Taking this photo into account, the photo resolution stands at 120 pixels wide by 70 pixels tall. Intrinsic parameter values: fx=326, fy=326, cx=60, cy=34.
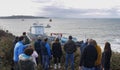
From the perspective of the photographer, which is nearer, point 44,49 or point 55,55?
point 44,49

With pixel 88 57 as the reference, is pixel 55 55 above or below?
below

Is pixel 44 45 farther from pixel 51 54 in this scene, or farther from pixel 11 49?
pixel 11 49

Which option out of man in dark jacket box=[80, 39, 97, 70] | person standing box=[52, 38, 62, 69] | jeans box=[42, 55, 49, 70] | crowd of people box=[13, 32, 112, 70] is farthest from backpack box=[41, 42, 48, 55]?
man in dark jacket box=[80, 39, 97, 70]

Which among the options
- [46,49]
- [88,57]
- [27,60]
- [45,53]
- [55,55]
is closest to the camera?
[27,60]

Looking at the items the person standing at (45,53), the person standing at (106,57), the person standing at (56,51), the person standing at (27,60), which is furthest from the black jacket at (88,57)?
the person standing at (56,51)

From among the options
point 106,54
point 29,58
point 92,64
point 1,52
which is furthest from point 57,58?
point 29,58

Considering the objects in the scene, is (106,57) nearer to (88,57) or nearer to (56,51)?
(88,57)

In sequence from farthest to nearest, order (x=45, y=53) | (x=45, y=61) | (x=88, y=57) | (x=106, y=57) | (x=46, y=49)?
(x=45, y=61)
(x=45, y=53)
(x=46, y=49)
(x=106, y=57)
(x=88, y=57)

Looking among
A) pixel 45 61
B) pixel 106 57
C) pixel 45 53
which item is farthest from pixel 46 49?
pixel 106 57

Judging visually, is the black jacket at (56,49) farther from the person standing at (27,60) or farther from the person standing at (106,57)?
the person standing at (27,60)

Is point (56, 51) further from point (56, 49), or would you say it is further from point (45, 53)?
point (45, 53)

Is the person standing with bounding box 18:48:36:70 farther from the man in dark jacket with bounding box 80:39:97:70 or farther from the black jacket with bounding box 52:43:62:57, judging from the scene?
the black jacket with bounding box 52:43:62:57

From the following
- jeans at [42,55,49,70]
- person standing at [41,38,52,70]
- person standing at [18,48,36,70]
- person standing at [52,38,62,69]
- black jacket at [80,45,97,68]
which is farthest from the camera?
person standing at [52,38,62,69]

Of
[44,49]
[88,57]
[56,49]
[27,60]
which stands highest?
[27,60]
